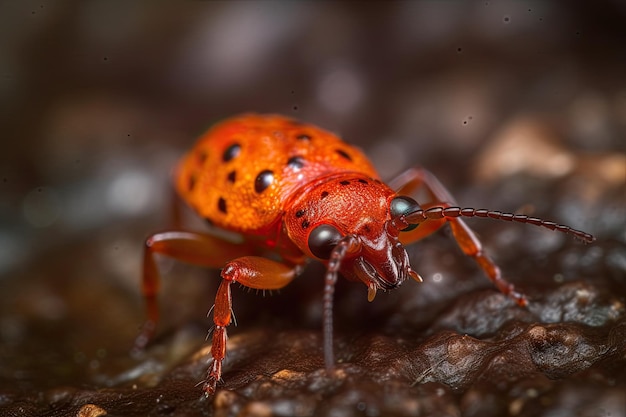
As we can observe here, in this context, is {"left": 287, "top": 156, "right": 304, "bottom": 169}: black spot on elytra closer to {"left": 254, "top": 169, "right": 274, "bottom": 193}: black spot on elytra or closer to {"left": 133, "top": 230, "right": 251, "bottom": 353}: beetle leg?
{"left": 254, "top": 169, "right": 274, "bottom": 193}: black spot on elytra

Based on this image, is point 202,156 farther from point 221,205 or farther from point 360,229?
point 360,229

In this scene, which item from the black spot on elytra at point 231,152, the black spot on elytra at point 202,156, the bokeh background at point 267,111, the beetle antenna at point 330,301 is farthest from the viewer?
the black spot on elytra at point 202,156

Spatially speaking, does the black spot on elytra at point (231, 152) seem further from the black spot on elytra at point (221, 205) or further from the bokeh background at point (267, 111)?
the bokeh background at point (267, 111)

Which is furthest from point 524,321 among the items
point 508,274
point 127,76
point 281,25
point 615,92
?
point 127,76

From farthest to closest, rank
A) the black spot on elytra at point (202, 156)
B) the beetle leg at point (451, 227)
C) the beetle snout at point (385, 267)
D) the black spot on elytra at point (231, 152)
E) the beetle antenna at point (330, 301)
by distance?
the black spot on elytra at point (202, 156) < the black spot on elytra at point (231, 152) < the beetle leg at point (451, 227) < the beetle snout at point (385, 267) < the beetle antenna at point (330, 301)

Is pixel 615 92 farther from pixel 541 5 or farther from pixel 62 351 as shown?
pixel 62 351

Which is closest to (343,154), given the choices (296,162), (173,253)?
(296,162)

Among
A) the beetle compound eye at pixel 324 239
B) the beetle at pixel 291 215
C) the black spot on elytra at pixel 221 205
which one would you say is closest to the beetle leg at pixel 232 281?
the beetle at pixel 291 215
